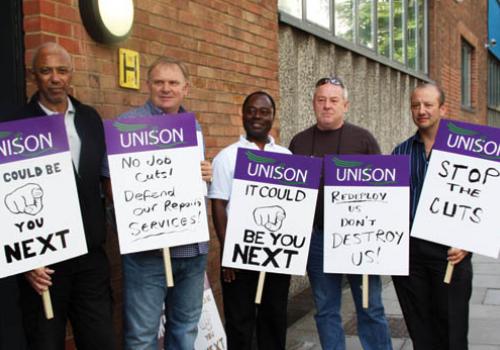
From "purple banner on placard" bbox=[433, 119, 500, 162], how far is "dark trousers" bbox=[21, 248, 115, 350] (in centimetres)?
191

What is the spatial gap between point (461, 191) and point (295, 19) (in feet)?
11.8

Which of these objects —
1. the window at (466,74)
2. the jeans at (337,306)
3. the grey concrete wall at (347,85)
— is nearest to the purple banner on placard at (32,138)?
the jeans at (337,306)

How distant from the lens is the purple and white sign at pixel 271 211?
378 cm

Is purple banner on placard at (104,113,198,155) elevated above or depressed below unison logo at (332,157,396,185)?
above

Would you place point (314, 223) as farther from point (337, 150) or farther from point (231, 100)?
point (231, 100)

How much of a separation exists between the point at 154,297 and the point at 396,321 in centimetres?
306

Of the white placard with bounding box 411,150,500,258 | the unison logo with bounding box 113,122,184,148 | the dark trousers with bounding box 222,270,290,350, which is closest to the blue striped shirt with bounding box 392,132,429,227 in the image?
the white placard with bounding box 411,150,500,258

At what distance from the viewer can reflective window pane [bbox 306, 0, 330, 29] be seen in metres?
7.23

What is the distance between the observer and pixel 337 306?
13.6 feet

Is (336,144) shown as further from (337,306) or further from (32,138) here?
(32,138)

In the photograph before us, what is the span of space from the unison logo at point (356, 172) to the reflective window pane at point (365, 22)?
5.36 m

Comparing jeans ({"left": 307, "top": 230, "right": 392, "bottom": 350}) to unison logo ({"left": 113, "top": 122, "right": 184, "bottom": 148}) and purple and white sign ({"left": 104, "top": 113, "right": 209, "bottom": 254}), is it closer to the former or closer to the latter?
purple and white sign ({"left": 104, "top": 113, "right": 209, "bottom": 254})

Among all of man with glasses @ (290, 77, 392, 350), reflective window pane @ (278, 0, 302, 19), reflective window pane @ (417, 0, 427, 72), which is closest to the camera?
man with glasses @ (290, 77, 392, 350)

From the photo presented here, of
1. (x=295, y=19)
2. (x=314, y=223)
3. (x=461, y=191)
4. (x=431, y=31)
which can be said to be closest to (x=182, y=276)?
(x=314, y=223)
